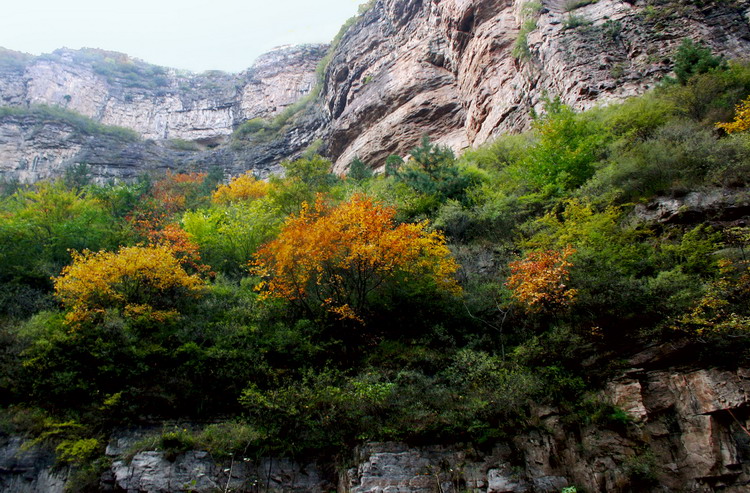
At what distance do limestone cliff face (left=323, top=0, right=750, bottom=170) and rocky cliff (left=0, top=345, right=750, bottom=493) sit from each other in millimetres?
16308

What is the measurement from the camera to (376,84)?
37.2 meters

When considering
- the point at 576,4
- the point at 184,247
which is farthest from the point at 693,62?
the point at 184,247

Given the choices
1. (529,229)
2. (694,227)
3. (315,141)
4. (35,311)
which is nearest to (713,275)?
(694,227)

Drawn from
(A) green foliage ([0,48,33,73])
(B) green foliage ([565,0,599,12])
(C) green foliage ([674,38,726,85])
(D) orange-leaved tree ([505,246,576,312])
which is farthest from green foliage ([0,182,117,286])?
(A) green foliage ([0,48,33,73])

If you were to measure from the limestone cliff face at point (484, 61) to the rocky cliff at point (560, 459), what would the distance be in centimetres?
1631

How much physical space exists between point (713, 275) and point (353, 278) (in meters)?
8.36

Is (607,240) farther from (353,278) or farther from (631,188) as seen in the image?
(353,278)

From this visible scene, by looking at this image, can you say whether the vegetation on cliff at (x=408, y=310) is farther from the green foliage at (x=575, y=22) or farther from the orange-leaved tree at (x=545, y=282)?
the green foliage at (x=575, y=22)

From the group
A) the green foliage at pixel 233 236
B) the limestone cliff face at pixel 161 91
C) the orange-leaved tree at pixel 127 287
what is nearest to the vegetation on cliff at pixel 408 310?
the orange-leaved tree at pixel 127 287

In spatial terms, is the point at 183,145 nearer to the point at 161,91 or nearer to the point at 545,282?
the point at 161,91

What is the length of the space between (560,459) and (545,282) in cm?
358

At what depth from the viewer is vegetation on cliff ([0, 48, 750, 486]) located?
8.94 m

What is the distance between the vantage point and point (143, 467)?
28.6 feet

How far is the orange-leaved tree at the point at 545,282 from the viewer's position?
952cm
